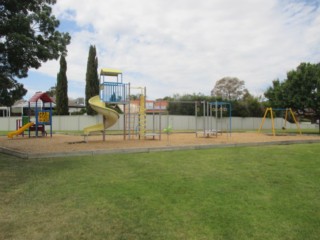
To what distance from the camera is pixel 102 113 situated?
13.7 meters


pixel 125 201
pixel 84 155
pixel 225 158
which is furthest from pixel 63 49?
pixel 125 201

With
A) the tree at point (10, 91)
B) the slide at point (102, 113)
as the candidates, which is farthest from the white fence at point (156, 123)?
the tree at point (10, 91)

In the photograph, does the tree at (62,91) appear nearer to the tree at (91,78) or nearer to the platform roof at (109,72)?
the tree at (91,78)

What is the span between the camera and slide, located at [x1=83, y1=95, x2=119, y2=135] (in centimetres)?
1335

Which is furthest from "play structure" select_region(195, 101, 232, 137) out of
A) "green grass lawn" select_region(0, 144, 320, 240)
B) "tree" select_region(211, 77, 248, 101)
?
"tree" select_region(211, 77, 248, 101)

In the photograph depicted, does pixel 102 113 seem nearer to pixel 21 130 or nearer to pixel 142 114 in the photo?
pixel 142 114

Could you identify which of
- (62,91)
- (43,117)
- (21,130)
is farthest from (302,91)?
(62,91)

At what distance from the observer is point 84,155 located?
29.8 feet

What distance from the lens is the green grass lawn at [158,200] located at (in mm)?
3928

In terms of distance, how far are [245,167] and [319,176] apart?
5.34ft

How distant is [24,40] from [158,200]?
20.9 ft

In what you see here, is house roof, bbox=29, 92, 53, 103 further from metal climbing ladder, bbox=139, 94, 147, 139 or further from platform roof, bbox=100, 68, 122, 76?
metal climbing ladder, bbox=139, 94, 147, 139

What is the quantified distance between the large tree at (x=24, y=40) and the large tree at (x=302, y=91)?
21.1 metres

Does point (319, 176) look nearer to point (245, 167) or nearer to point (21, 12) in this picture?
point (245, 167)
